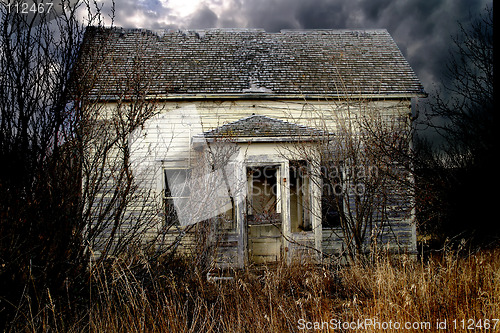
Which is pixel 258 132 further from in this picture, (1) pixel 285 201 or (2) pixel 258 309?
(2) pixel 258 309

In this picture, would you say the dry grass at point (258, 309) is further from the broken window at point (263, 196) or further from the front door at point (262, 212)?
the front door at point (262, 212)

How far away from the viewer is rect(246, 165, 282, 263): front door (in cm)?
938

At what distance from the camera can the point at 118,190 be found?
4.61m

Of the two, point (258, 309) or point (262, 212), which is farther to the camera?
point (262, 212)

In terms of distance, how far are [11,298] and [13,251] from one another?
1.89 feet

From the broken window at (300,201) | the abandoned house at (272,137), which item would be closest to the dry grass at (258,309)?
the abandoned house at (272,137)

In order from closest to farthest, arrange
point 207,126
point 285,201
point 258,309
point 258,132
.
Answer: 1. point 258,309
2. point 285,201
3. point 258,132
4. point 207,126

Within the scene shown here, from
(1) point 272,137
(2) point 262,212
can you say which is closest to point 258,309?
(1) point 272,137

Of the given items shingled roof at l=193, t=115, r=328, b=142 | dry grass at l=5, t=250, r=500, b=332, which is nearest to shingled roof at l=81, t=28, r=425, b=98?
shingled roof at l=193, t=115, r=328, b=142

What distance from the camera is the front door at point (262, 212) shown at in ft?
30.8

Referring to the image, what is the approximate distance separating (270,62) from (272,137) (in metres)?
3.98

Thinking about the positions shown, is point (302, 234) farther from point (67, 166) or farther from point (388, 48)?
point (388, 48)

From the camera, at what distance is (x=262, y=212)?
30.9ft

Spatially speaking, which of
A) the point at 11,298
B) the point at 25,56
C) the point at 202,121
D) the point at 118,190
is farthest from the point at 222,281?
the point at 202,121
